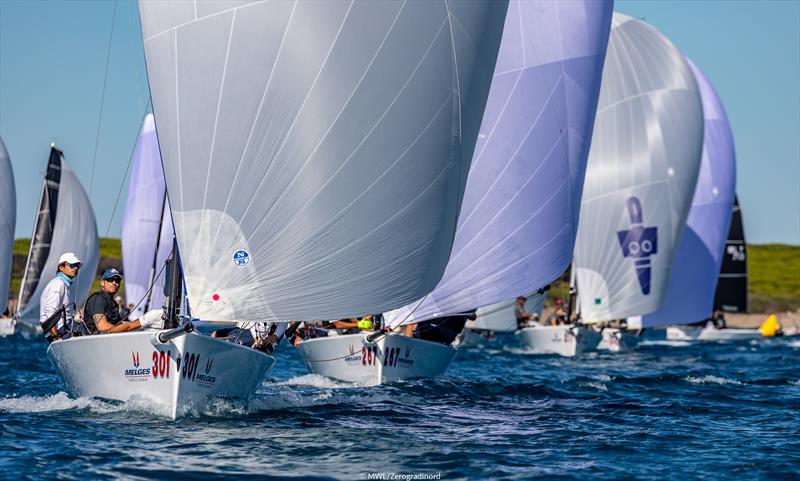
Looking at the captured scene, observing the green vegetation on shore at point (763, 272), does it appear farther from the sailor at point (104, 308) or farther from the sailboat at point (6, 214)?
the sailor at point (104, 308)

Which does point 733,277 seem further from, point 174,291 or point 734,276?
point 174,291

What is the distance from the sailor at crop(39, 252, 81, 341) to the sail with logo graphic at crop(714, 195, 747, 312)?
44170 mm

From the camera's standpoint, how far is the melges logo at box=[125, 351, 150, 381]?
11.4 m

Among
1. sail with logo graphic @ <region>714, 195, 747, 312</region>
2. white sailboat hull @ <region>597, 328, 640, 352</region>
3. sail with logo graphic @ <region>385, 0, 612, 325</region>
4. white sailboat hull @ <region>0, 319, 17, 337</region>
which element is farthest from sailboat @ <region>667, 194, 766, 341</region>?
sail with logo graphic @ <region>385, 0, 612, 325</region>

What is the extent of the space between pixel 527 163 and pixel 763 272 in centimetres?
8182

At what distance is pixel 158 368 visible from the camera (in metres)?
11.3

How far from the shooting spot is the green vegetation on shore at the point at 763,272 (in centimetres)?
6906

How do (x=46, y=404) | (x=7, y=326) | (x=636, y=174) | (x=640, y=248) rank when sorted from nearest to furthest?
(x=46, y=404) → (x=640, y=248) → (x=636, y=174) → (x=7, y=326)

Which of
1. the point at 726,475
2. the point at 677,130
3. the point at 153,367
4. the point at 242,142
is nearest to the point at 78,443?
the point at 153,367

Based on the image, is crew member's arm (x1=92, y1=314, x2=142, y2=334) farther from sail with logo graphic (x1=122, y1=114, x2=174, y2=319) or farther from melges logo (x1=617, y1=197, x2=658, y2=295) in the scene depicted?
sail with logo graphic (x1=122, y1=114, x2=174, y2=319)

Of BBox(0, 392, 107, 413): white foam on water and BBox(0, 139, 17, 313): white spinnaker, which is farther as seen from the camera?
BBox(0, 139, 17, 313): white spinnaker

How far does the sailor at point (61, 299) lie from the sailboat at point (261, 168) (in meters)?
0.84

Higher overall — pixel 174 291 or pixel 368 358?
pixel 174 291

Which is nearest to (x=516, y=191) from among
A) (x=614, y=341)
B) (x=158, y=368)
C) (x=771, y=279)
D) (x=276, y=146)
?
(x=276, y=146)
